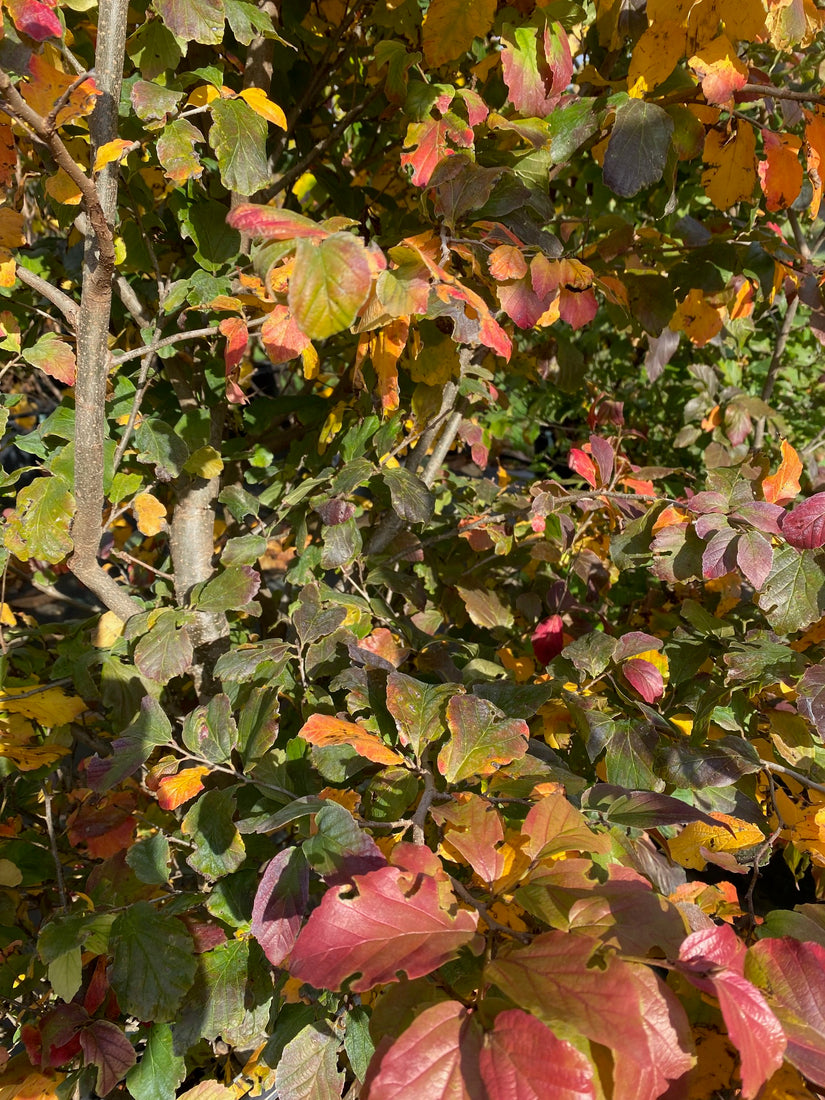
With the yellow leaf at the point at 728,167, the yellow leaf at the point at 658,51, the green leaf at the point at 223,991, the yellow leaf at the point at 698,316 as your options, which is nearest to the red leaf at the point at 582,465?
the yellow leaf at the point at 698,316

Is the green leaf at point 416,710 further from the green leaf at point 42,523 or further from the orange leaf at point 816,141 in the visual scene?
the orange leaf at point 816,141

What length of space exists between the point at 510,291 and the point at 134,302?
0.64 meters

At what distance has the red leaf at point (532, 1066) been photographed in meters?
0.43

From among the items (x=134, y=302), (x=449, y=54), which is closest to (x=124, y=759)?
(x=134, y=302)

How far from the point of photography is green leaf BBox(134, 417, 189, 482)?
3.68 ft

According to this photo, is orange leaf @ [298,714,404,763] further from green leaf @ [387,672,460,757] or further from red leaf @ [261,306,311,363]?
red leaf @ [261,306,311,363]

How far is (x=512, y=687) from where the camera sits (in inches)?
36.4

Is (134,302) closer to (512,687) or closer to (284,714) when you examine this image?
(284,714)

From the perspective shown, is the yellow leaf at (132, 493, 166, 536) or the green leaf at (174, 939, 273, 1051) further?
the yellow leaf at (132, 493, 166, 536)

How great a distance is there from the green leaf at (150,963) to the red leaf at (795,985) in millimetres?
625

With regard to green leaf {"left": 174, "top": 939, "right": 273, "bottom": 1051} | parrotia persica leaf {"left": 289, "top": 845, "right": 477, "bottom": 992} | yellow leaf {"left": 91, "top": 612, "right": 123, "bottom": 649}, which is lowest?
green leaf {"left": 174, "top": 939, "right": 273, "bottom": 1051}

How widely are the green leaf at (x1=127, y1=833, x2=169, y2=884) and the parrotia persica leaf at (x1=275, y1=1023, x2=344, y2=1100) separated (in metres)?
0.24

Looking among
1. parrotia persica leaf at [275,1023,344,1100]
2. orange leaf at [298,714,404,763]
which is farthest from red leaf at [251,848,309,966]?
parrotia persica leaf at [275,1023,344,1100]

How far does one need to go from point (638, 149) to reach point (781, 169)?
11.3 inches
